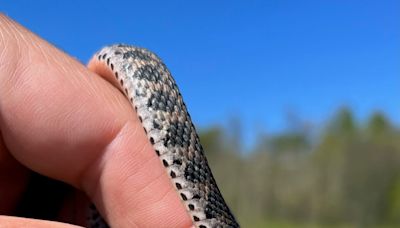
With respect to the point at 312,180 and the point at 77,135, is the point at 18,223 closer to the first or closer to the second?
the point at 77,135

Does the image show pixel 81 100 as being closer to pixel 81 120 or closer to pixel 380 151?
pixel 81 120

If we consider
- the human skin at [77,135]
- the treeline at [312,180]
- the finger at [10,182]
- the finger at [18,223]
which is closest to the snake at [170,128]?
the human skin at [77,135]

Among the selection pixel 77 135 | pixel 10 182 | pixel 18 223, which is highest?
pixel 77 135

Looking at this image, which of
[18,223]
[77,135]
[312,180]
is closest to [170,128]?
[77,135]

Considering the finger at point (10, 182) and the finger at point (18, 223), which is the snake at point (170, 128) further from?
the finger at point (18, 223)

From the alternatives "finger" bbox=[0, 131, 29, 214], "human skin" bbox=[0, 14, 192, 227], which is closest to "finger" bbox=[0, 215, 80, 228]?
"human skin" bbox=[0, 14, 192, 227]

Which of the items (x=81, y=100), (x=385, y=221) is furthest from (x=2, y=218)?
(x=385, y=221)
